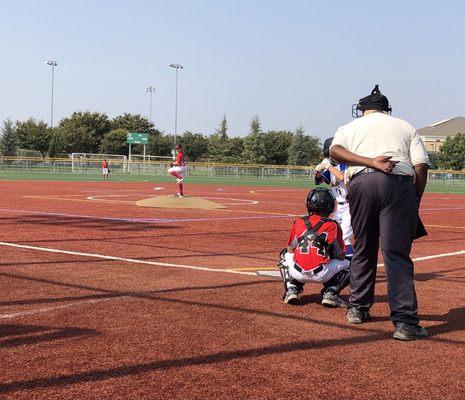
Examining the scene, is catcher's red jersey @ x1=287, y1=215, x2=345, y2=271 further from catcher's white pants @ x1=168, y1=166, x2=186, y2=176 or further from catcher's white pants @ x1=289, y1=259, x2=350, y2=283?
catcher's white pants @ x1=168, y1=166, x2=186, y2=176

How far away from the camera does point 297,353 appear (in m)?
4.18

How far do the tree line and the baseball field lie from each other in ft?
273

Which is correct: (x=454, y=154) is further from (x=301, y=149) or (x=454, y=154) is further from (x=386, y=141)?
(x=386, y=141)

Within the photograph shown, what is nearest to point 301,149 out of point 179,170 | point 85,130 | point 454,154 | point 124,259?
point 454,154

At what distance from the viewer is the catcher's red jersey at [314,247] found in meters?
5.69

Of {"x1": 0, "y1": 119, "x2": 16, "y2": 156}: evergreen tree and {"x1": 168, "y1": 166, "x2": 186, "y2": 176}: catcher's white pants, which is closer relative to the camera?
{"x1": 168, "y1": 166, "x2": 186, "y2": 176}: catcher's white pants

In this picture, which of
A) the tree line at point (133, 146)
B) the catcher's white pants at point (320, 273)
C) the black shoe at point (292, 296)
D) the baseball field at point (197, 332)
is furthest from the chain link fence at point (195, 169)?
the black shoe at point (292, 296)

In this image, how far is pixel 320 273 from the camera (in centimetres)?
569

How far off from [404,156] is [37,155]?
7347 cm

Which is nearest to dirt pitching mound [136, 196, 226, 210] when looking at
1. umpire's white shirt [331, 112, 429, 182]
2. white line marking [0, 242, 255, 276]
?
white line marking [0, 242, 255, 276]

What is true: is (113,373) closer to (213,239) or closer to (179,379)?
(179,379)

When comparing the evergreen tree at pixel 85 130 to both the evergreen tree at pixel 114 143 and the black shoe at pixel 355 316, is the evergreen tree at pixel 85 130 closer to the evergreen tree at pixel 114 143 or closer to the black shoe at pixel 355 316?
the evergreen tree at pixel 114 143

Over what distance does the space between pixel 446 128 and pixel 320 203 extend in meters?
143

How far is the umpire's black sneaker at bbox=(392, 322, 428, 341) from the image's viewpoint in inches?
179
